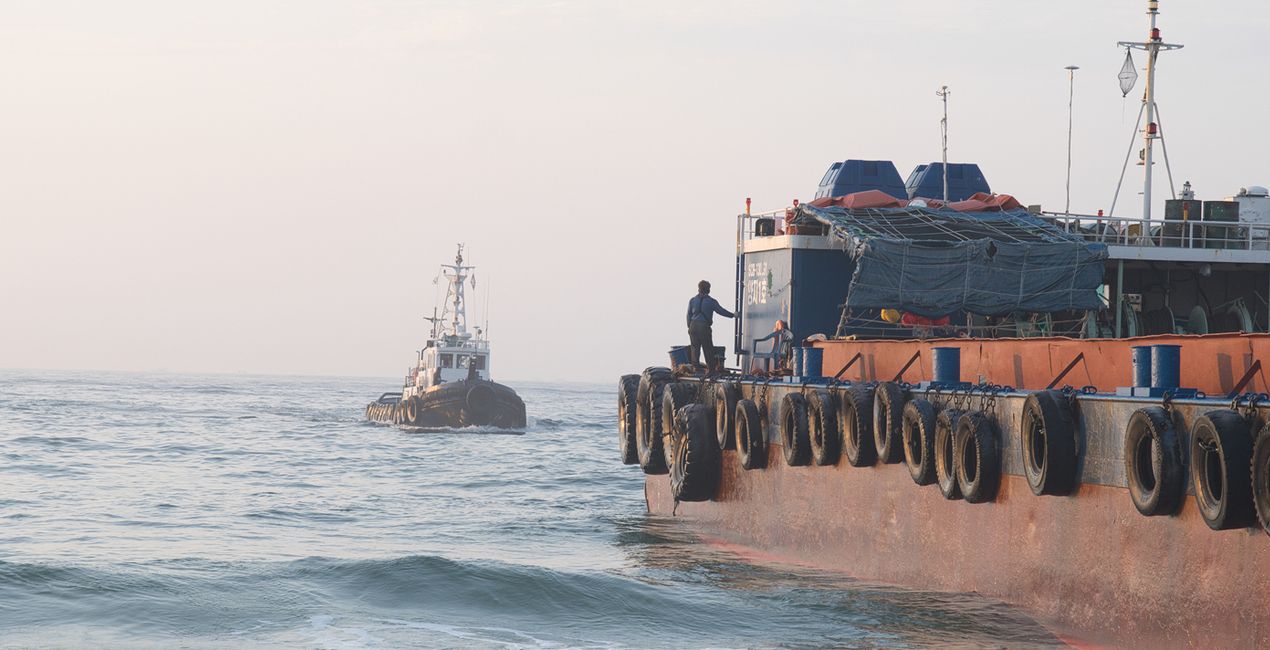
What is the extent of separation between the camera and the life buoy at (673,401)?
21.3m

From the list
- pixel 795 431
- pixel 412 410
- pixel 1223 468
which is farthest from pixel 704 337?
pixel 412 410

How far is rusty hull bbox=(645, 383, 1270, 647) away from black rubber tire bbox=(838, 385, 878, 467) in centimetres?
20

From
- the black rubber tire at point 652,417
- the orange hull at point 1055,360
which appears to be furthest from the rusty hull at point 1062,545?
the black rubber tire at point 652,417

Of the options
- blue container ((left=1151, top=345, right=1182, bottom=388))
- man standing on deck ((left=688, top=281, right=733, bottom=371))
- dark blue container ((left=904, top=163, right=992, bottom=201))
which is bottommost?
blue container ((left=1151, top=345, right=1182, bottom=388))

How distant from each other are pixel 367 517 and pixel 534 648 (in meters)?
13.4

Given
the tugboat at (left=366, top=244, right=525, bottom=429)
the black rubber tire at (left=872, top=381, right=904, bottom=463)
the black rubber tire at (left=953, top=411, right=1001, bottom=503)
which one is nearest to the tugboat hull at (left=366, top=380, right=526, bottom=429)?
the tugboat at (left=366, top=244, right=525, bottom=429)

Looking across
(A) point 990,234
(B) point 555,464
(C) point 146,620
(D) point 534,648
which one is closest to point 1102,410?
(D) point 534,648

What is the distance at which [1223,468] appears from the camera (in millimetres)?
8984

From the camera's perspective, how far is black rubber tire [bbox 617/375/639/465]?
76.8 feet

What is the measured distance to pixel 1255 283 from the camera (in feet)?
73.8

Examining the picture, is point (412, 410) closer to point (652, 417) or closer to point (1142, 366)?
point (652, 417)

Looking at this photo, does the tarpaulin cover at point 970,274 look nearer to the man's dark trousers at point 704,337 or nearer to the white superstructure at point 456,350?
the man's dark trousers at point 704,337

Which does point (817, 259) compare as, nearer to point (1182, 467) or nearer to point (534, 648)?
point (534, 648)

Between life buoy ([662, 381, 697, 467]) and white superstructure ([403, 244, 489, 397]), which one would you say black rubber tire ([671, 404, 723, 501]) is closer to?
life buoy ([662, 381, 697, 467])
